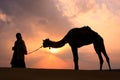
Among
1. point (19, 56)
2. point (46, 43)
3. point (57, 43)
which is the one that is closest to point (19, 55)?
point (19, 56)

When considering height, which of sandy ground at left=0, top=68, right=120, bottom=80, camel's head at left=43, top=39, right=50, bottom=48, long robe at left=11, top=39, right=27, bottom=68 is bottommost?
sandy ground at left=0, top=68, right=120, bottom=80

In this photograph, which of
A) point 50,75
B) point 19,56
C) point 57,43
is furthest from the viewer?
point 57,43

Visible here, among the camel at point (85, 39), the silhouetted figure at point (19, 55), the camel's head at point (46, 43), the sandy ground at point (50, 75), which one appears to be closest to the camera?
the sandy ground at point (50, 75)

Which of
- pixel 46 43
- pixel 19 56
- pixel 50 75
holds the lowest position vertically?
pixel 50 75

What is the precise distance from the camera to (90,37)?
82.5ft

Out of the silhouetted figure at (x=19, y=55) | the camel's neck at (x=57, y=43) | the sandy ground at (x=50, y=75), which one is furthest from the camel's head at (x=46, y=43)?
the sandy ground at (x=50, y=75)

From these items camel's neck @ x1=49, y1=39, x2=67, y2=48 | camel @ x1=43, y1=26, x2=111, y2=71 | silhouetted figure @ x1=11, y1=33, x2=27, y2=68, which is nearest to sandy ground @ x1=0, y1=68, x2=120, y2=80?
camel @ x1=43, y1=26, x2=111, y2=71

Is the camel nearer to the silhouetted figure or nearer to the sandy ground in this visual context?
the silhouetted figure

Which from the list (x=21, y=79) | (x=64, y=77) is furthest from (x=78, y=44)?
(x=21, y=79)

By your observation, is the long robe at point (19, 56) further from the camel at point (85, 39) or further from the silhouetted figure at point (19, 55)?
the camel at point (85, 39)

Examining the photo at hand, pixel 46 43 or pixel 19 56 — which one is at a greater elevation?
pixel 46 43

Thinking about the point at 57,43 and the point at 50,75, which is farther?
the point at 57,43

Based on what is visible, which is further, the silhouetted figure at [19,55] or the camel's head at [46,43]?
the camel's head at [46,43]

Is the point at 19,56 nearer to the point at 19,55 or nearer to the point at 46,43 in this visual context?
the point at 19,55
